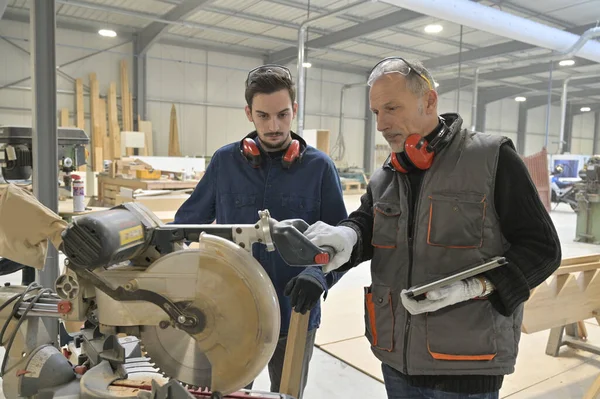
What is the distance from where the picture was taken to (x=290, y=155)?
4.13 ft

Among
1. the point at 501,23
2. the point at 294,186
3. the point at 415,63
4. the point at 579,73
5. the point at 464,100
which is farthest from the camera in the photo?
the point at 464,100

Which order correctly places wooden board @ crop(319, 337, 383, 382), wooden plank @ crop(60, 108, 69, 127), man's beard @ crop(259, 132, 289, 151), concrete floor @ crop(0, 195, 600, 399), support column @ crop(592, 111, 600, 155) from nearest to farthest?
1. man's beard @ crop(259, 132, 289, 151)
2. concrete floor @ crop(0, 195, 600, 399)
3. wooden board @ crop(319, 337, 383, 382)
4. wooden plank @ crop(60, 108, 69, 127)
5. support column @ crop(592, 111, 600, 155)

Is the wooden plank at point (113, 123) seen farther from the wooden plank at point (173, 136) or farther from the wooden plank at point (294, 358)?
the wooden plank at point (294, 358)

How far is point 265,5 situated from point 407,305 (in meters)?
7.14

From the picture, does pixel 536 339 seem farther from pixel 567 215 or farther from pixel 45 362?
pixel 567 215

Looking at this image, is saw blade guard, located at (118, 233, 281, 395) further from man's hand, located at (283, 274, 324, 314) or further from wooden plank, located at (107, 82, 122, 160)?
wooden plank, located at (107, 82, 122, 160)

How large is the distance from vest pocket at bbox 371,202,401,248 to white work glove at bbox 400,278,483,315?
0.14m

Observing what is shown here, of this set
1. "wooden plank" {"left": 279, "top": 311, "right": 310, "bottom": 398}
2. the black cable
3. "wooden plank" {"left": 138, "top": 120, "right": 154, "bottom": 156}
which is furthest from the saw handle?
"wooden plank" {"left": 138, "top": 120, "right": 154, "bottom": 156}

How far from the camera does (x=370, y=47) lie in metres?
9.62

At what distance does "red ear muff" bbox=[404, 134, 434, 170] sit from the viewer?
3.34 ft

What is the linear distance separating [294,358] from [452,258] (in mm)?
413

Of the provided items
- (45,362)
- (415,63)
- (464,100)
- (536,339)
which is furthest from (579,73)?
(45,362)

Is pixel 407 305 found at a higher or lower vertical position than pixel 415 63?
lower

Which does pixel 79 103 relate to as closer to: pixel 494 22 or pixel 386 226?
pixel 494 22
